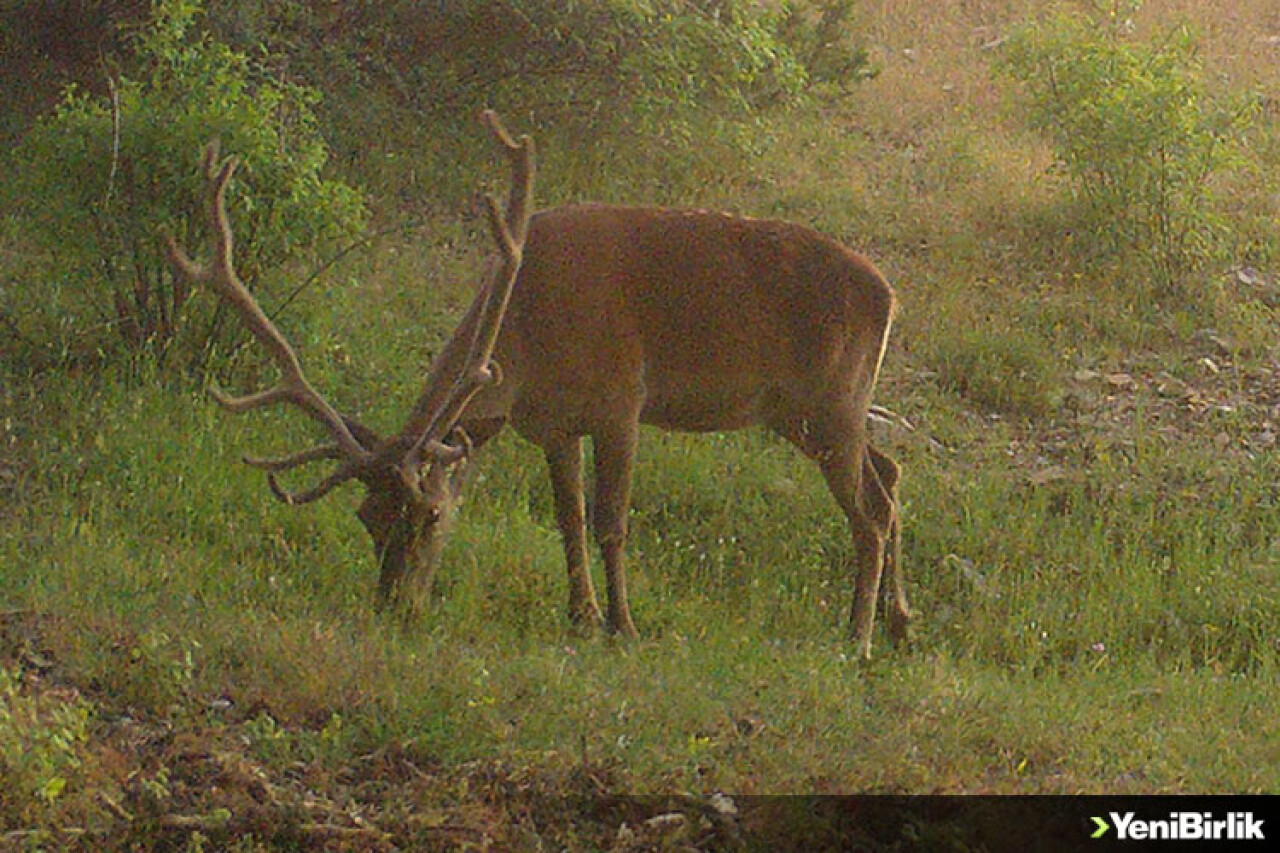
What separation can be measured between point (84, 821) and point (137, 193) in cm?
529

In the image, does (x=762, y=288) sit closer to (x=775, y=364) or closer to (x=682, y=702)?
(x=775, y=364)

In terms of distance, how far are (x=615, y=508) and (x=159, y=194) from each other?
3.36m

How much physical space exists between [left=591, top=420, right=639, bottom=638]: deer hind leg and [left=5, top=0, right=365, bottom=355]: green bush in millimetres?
2675

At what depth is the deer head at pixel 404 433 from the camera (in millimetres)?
7086

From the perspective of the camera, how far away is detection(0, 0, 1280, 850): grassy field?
5.66 meters

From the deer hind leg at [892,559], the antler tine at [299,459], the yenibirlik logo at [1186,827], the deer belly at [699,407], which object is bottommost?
the deer hind leg at [892,559]

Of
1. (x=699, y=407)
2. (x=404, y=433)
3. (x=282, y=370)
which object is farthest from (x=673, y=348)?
(x=282, y=370)

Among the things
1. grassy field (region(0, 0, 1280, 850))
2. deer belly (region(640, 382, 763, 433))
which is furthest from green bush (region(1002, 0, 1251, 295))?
deer belly (region(640, 382, 763, 433))

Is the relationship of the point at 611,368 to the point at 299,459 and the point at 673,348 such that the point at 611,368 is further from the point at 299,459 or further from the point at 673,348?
the point at 299,459

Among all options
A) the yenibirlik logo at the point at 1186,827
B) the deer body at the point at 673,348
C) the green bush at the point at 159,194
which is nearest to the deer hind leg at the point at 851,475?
the deer body at the point at 673,348

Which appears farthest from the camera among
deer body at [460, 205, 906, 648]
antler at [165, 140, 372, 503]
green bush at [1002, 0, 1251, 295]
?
green bush at [1002, 0, 1251, 295]

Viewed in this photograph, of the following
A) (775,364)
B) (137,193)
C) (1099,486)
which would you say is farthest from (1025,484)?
(137,193)

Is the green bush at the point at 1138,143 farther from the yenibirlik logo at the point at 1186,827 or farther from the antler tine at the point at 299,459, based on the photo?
the yenibirlik logo at the point at 1186,827

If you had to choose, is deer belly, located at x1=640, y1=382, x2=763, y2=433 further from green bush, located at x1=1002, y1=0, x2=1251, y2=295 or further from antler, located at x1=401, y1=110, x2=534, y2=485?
green bush, located at x1=1002, y1=0, x2=1251, y2=295
